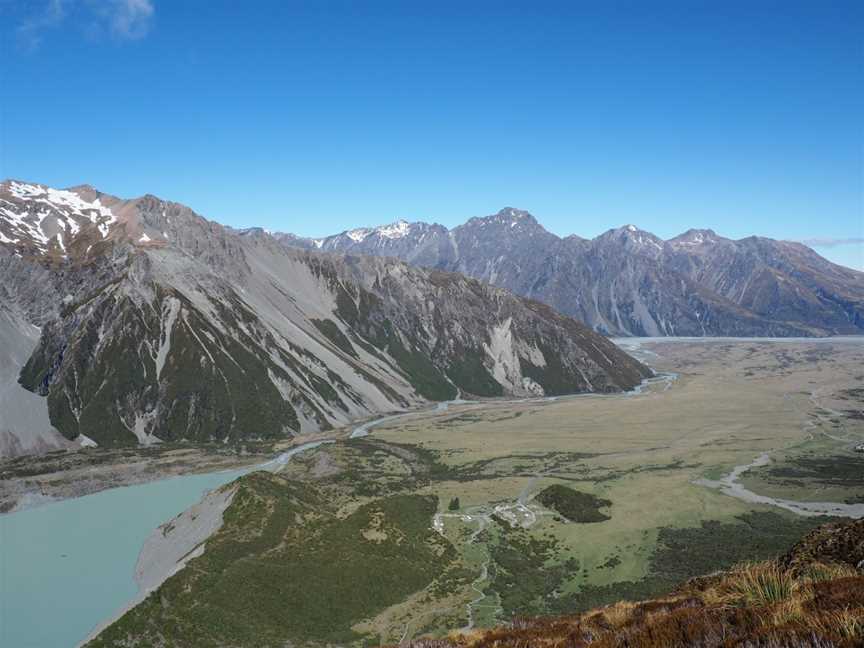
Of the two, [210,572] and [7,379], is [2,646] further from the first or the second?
[7,379]

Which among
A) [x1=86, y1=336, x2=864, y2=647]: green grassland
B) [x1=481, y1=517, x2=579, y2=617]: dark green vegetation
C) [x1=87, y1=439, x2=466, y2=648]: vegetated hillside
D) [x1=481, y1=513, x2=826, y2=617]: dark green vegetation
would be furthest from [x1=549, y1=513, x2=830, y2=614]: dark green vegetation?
[x1=87, y1=439, x2=466, y2=648]: vegetated hillside

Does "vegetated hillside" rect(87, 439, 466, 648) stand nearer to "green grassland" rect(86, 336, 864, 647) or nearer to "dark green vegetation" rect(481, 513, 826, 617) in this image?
"green grassland" rect(86, 336, 864, 647)

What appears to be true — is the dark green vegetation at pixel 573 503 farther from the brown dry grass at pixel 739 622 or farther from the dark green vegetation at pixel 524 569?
the brown dry grass at pixel 739 622

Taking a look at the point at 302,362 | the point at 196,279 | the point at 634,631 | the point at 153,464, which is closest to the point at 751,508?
the point at 634,631

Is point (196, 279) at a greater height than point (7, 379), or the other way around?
point (196, 279)

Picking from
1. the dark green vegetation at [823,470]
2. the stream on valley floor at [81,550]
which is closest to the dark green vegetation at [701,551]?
the stream on valley floor at [81,550]

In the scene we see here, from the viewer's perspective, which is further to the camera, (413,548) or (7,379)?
(7,379)
